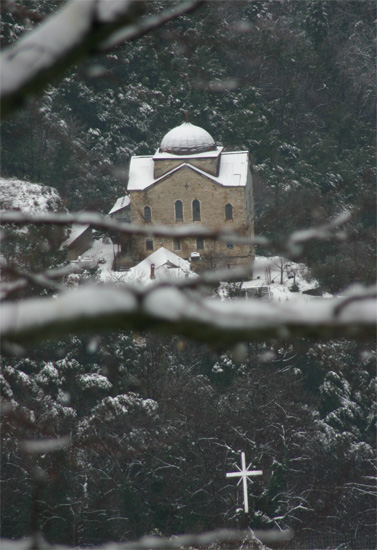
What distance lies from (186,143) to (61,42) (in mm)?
27256

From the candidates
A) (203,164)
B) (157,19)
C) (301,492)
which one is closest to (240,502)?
(301,492)

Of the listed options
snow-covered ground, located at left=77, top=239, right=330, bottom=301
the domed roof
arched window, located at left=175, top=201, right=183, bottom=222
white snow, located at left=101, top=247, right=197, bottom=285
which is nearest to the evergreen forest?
snow-covered ground, located at left=77, top=239, right=330, bottom=301

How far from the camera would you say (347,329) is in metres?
1.38

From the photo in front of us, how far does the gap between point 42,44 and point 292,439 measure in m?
18.5

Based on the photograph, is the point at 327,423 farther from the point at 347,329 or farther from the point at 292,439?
the point at 347,329

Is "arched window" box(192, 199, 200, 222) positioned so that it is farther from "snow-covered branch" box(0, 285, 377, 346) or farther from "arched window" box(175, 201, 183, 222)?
"snow-covered branch" box(0, 285, 377, 346)

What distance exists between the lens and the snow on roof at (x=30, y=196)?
2207 cm

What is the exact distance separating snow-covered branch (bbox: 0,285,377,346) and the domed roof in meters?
27.3

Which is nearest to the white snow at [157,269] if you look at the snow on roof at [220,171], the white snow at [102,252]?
the white snow at [102,252]

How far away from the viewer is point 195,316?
1396 millimetres

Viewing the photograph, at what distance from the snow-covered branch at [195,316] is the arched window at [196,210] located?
26.4 m

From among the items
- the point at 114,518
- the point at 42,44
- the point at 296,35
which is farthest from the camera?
the point at 296,35

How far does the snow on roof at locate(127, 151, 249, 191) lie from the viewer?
27.5 meters

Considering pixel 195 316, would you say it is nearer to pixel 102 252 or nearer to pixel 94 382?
pixel 94 382
